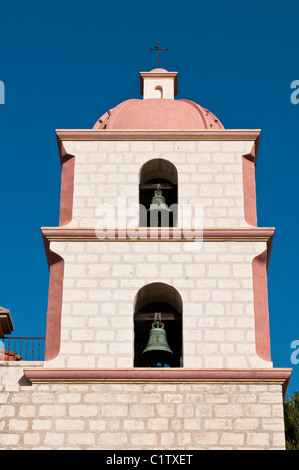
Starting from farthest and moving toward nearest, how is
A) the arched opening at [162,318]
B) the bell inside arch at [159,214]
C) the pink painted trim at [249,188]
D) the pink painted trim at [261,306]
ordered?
the bell inside arch at [159,214], the pink painted trim at [249,188], the arched opening at [162,318], the pink painted trim at [261,306]

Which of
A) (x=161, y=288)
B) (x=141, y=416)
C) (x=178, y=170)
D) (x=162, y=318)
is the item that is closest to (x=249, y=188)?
(x=178, y=170)

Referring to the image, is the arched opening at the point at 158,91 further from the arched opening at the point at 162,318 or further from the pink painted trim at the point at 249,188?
the arched opening at the point at 162,318

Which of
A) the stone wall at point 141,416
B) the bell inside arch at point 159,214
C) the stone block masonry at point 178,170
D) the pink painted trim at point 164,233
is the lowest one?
the stone wall at point 141,416

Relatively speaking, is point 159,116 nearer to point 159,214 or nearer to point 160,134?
point 160,134

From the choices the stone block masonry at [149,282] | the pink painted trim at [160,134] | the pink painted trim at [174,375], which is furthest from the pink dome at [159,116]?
the pink painted trim at [174,375]

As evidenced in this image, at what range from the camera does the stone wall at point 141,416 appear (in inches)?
Result: 648

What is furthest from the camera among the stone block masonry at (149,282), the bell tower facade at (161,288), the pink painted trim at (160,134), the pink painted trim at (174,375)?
the pink painted trim at (160,134)

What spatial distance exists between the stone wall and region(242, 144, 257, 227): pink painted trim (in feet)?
9.98

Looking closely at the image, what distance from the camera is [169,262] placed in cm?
1811

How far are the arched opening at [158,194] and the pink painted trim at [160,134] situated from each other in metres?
0.47

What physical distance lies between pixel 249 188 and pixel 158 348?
3.34 m

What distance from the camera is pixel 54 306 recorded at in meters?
17.8
